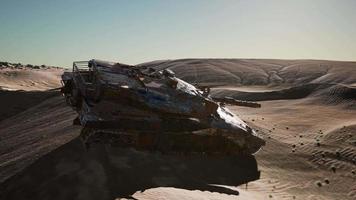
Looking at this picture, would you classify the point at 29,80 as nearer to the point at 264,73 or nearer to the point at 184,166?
the point at 264,73

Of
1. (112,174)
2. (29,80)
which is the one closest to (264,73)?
(29,80)

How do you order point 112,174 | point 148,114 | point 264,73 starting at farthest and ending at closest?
point 264,73, point 148,114, point 112,174

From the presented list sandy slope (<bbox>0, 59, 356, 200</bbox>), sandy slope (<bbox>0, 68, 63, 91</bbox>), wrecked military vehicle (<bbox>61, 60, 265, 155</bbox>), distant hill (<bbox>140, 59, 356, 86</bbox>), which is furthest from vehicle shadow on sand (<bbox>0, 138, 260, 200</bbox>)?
sandy slope (<bbox>0, 68, 63, 91</bbox>)

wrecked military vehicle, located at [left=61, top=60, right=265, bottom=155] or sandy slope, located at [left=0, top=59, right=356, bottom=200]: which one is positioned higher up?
wrecked military vehicle, located at [left=61, top=60, right=265, bottom=155]

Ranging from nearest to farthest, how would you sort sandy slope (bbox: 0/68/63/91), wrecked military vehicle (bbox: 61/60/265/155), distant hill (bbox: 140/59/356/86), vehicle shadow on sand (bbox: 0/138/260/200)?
vehicle shadow on sand (bbox: 0/138/260/200), wrecked military vehicle (bbox: 61/60/265/155), sandy slope (bbox: 0/68/63/91), distant hill (bbox: 140/59/356/86)

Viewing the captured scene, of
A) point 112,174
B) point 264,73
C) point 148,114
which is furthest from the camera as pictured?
point 264,73

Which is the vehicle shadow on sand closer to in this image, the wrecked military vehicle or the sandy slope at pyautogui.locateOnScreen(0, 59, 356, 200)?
the sandy slope at pyautogui.locateOnScreen(0, 59, 356, 200)
